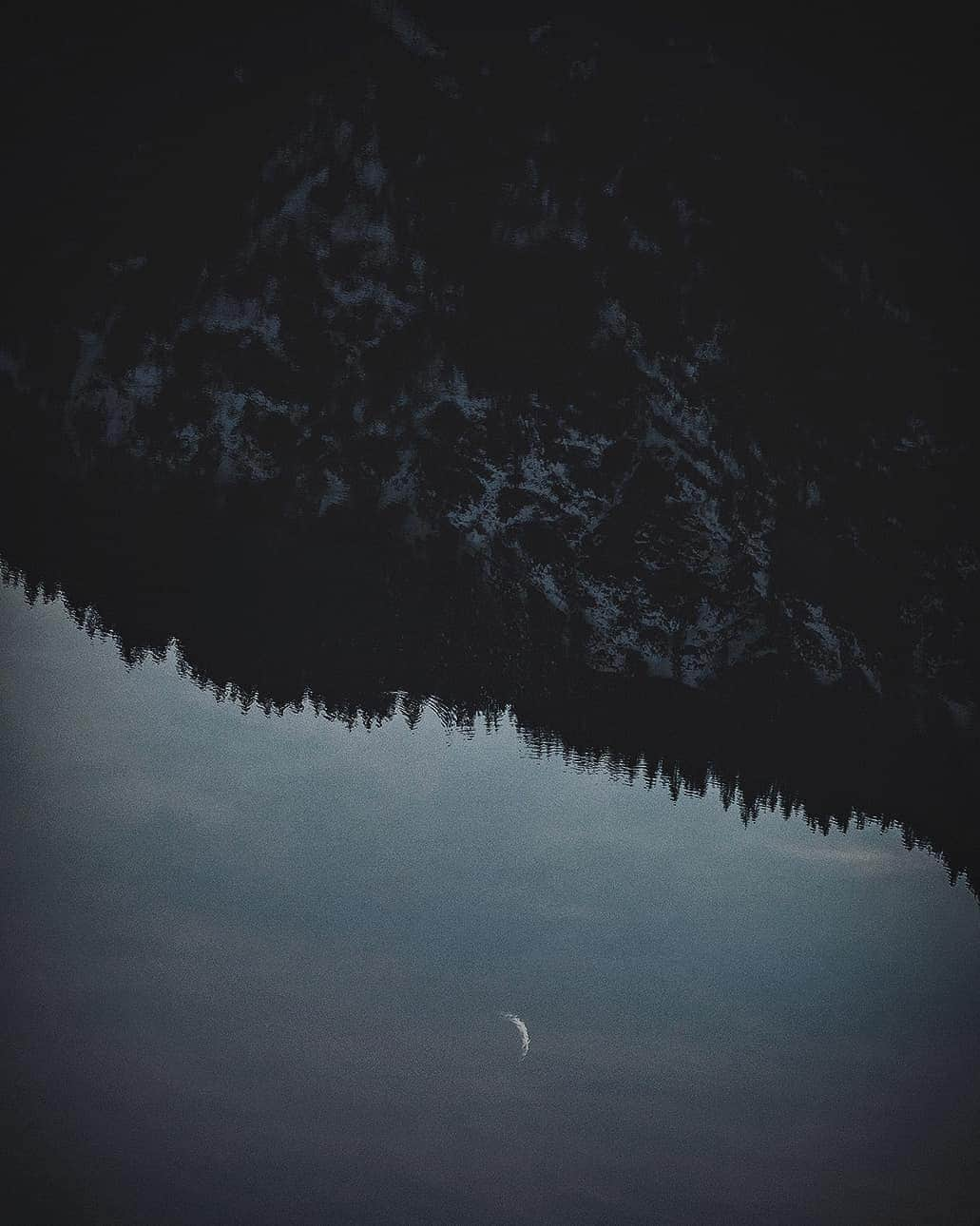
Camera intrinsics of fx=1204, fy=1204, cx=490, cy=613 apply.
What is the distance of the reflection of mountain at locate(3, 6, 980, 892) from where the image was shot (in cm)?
2723

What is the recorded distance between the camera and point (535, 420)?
107ft

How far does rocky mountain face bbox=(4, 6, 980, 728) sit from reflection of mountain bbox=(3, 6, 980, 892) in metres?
0.10

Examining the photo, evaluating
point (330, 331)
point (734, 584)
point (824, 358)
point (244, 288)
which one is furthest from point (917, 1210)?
point (244, 288)

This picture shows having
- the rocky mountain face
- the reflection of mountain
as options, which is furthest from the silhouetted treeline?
the rocky mountain face

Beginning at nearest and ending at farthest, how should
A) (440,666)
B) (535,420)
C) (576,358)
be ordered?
(440,666) < (535,420) < (576,358)

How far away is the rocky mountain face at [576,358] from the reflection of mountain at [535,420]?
0.10m

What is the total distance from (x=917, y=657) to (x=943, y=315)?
36.7 ft

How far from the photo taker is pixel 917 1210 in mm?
A: 21016

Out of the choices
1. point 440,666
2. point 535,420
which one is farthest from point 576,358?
point 440,666

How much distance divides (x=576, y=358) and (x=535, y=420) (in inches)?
109

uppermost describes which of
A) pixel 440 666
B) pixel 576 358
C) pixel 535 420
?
pixel 576 358

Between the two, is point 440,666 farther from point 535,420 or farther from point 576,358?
point 576,358

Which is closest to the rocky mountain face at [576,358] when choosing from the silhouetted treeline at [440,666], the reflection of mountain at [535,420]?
the reflection of mountain at [535,420]

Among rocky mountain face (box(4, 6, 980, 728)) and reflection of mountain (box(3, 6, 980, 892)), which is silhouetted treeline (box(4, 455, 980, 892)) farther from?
rocky mountain face (box(4, 6, 980, 728))
